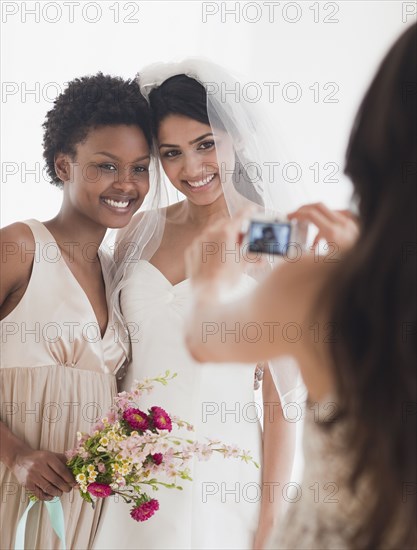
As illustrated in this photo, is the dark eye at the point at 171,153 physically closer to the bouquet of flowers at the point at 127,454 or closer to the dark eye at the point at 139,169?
the dark eye at the point at 139,169

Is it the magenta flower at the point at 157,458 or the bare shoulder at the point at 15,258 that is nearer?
the magenta flower at the point at 157,458

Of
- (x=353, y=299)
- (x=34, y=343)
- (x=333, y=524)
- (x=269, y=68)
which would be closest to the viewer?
(x=353, y=299)

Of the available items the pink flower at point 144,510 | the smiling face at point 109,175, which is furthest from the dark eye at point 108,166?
the pink flower at point 144,510

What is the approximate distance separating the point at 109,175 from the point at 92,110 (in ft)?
0.56

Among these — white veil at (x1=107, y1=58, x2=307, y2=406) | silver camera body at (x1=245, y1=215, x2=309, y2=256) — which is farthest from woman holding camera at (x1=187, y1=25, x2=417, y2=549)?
white veil at (x1=107, y1=58, x2=307, y2=406)

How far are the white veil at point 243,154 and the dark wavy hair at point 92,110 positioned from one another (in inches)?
2.0

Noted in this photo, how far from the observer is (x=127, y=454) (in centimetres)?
178

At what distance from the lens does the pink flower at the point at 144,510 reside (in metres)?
1.86

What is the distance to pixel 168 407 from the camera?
82.6 inches

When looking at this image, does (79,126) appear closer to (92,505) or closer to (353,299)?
(92,505)

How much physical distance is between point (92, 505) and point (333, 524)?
3.03 feet

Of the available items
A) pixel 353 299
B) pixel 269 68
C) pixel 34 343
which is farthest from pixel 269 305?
pixel 269 68

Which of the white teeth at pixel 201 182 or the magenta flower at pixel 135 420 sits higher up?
the white teeth at pixel 201 182

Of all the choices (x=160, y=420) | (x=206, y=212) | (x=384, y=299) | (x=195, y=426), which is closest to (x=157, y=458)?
(x=160, y=420)
